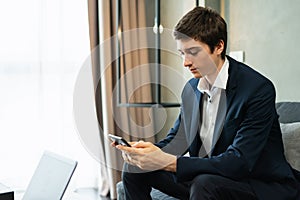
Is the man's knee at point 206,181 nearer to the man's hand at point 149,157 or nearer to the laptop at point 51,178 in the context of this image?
the man's hand at point 149,157

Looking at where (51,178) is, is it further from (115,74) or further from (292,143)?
(115,74)

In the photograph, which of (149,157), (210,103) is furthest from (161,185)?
(210,103)

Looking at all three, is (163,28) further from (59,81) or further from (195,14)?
Answer: (195,14)

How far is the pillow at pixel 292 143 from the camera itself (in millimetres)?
1766

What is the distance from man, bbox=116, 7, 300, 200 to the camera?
1.54m

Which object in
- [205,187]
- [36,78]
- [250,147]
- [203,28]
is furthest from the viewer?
[36,78]

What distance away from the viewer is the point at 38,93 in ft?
10.7

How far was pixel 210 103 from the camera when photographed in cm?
179

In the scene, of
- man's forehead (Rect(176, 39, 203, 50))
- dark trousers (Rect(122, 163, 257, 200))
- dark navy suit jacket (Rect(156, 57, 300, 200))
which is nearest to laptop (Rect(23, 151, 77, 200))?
dark trousers (Rect(122, 163, 257, 200))

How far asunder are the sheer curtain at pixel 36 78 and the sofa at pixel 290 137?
57.5 inches

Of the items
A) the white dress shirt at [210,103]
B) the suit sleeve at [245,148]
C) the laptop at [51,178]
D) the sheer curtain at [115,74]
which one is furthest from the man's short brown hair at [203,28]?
the sheer curtain at [115,74]

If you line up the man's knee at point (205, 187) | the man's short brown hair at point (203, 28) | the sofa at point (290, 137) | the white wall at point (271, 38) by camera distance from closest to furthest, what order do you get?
the man's knee at point (205, 187) → the man's short brown hair at point (203, 28) → the sofa at point (290, 137) → the white wall at point (271, 38)

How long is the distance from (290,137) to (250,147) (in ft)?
1.11

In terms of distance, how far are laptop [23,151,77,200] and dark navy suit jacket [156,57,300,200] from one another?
1.54 ft
